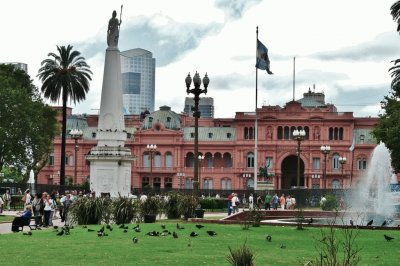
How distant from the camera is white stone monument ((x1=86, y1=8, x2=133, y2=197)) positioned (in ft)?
158

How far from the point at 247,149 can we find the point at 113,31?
65140 mm

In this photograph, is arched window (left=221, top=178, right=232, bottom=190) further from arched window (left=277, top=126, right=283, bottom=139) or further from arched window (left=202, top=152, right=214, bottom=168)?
arched window (left=277, top=126, right=283, bottom=139)

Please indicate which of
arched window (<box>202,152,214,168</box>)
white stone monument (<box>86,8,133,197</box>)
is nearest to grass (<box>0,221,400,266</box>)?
white stone monument (<box>86,8,133,197</box>)

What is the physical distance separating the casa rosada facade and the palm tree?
137 ft

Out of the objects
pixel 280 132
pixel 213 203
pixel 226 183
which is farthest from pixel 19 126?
pixel 280 132

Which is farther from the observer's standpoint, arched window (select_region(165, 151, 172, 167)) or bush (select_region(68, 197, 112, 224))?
arched window (select_region(165, 151, 172, 167))

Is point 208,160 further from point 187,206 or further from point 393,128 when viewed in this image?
point 187,206

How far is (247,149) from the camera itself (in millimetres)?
113500

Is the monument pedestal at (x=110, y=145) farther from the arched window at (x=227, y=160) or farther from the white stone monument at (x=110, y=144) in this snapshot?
the arched window at (x=227, y=160)

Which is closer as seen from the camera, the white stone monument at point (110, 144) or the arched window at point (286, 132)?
the white stone monument at point (110, 144)

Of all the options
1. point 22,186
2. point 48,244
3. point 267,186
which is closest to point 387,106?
point 267,186

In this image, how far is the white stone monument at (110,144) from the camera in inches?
1895

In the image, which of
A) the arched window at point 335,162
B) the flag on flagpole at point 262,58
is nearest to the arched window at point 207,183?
the arched window at point 335,162

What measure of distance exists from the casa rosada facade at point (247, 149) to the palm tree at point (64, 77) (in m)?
41.7
